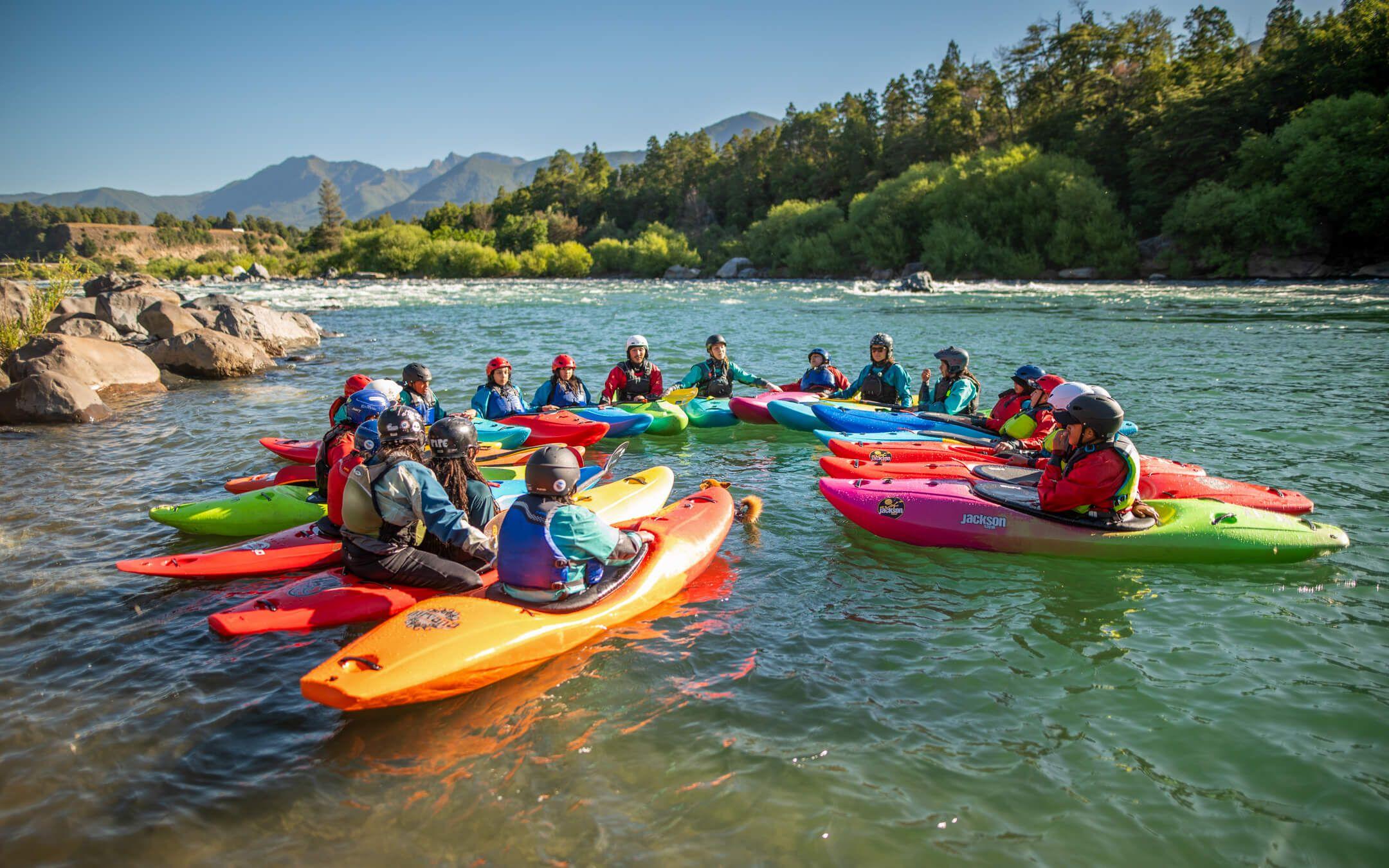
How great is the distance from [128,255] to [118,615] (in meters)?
108

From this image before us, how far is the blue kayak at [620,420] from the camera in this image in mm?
10359

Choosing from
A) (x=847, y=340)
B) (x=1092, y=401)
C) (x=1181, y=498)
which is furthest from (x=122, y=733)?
(x=847, y=340)

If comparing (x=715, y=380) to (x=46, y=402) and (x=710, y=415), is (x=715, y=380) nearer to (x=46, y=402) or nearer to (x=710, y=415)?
(x=710, y=415)

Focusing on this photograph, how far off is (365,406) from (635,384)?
6248 millimetres

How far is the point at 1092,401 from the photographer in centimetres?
564

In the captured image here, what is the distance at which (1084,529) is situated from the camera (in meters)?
6.10

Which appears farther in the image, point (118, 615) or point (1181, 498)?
point (1181, 498)

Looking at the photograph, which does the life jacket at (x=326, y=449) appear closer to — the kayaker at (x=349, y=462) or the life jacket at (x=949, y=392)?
the kayaker at (x=349, y=462)

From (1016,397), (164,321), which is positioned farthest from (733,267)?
(1016,397)

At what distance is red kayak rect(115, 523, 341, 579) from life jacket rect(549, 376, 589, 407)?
4821 millimetres

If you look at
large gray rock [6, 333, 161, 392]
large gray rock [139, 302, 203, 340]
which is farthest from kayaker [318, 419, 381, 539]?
large gray rock [139, 302, 203, 340]

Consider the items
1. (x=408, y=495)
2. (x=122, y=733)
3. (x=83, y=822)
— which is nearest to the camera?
(x=83, y=822)

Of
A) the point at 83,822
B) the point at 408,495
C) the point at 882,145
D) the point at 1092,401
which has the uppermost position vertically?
the point at 882,145

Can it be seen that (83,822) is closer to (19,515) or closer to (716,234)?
(19,515)
